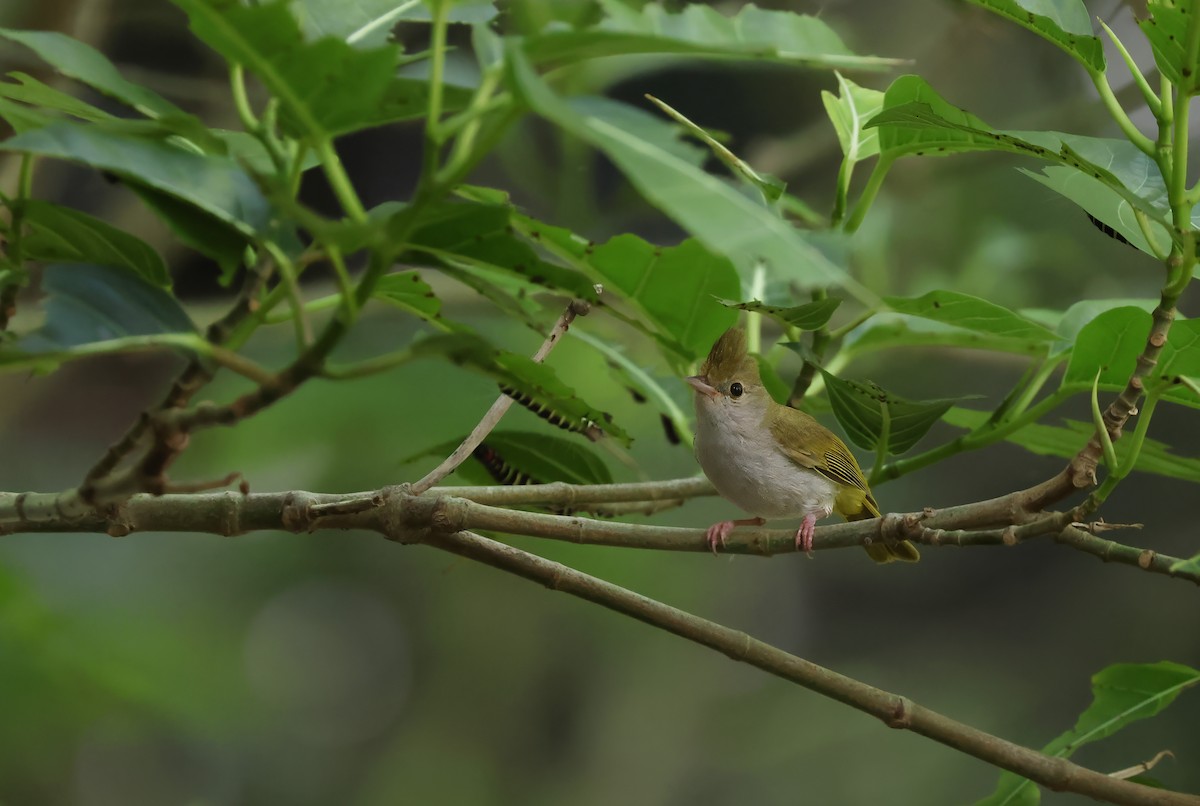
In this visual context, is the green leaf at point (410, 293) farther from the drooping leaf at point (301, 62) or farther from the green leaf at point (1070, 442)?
the green leaf at point (1070, 442)

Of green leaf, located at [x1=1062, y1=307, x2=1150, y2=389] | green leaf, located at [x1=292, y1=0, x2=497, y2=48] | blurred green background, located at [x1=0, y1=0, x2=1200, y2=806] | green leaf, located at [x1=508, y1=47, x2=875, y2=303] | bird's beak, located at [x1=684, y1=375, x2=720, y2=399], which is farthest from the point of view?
blurred green background, located at [x1=0, y1=0, x2=1200, y2=806]

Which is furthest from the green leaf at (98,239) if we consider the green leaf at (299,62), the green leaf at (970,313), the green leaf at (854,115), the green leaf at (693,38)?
the green leaf at (854,115)

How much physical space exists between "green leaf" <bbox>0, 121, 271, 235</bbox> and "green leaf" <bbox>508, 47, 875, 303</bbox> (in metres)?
0.18

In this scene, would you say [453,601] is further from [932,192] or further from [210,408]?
[210,408]

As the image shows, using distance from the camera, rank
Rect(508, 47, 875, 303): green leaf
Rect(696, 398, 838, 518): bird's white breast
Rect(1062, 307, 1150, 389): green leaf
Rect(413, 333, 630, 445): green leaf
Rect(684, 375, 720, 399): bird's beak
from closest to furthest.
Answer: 1. Rect(508, 47, 875, 303): green leaf
2. Rect(413, 333, 630, 445): green leaf
3. Rect(1062, 307, 1150, 389): green leaf
4. Rect(684, 375, 720, 399): bird's beak
5. Rect(696, 398, 838, 518): bird's white breast

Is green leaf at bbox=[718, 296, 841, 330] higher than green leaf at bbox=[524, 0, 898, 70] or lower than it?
lower

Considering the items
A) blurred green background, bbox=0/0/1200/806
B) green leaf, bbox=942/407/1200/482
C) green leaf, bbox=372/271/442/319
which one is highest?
green leaf, bbox=372/271/442/319

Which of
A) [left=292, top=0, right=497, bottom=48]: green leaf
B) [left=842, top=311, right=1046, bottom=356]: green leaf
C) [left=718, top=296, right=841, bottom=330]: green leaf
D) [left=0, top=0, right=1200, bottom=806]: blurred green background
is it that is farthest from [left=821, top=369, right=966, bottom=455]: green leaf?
[left=0, top=0, right=1200, bottom=806]: blurred green background

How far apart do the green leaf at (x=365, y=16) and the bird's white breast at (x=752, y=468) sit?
0.70m

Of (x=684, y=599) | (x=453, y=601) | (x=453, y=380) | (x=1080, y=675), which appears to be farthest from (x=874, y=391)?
(x=1080, y=675)

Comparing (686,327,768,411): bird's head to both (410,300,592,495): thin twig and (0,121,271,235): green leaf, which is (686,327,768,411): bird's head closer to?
(410,300,592,495): thin twig

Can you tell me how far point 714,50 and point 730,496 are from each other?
3.04 feet

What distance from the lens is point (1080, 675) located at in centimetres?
297

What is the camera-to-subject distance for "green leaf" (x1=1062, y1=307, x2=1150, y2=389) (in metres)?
0.89
